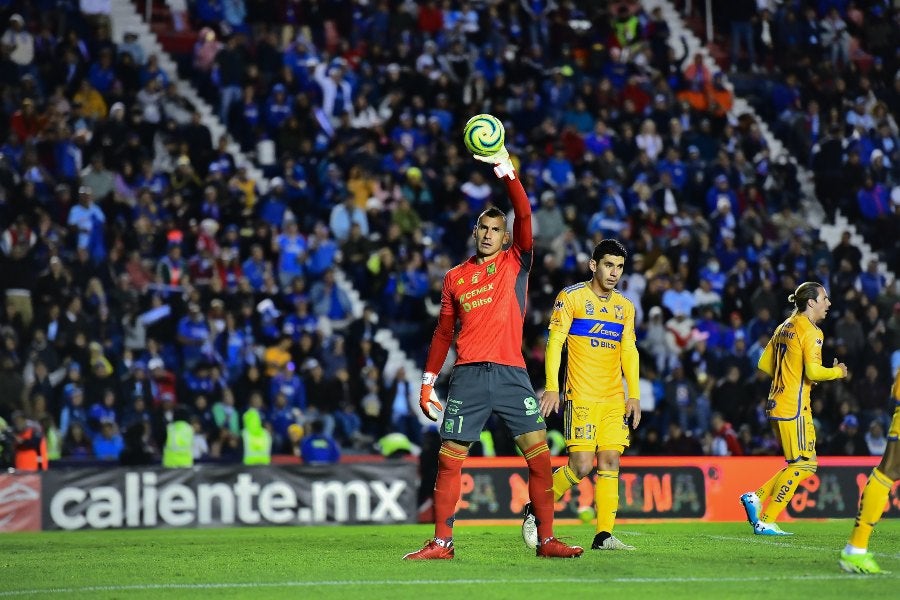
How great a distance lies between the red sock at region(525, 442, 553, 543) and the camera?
10945mm

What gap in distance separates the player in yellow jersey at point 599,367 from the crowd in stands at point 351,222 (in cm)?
895

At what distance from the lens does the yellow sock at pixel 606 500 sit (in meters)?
11.8

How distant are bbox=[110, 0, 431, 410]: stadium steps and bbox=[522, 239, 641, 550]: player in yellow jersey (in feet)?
34.3

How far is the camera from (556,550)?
36.1 feet

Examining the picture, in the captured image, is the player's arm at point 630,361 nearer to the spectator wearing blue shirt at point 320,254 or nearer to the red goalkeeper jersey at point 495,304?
the red goalkeeper jersey at point 495,304

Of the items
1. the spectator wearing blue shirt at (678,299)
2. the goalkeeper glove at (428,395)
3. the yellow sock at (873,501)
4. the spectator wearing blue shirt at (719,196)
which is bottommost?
the yellow sock at (873,501)

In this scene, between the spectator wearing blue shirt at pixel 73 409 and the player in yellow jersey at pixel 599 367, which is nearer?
the player in yellow jersey at pixel 599 367

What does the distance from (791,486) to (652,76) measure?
1582 cm

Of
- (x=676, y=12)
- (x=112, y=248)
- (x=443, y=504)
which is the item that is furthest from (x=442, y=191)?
(x=443, y=504)

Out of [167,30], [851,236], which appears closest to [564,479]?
[851,236]

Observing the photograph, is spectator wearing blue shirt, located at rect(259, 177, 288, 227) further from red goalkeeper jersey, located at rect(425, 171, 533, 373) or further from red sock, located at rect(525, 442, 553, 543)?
red sock, located at rect(525, 442, 553, 543)

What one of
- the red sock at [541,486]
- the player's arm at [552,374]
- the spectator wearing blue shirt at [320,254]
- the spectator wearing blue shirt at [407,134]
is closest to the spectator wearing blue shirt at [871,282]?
the spectator wearing blue shirt at [407,134]

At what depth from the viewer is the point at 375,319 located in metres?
22.4

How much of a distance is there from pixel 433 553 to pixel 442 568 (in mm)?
528
